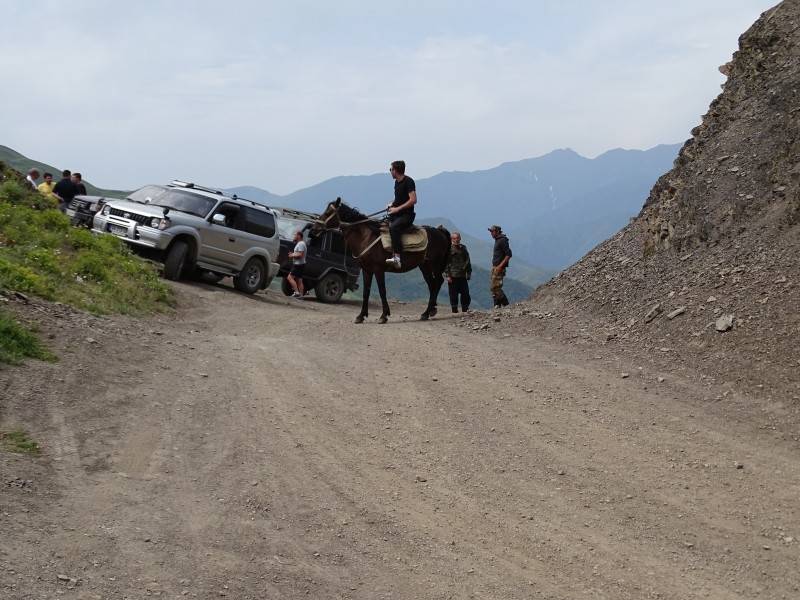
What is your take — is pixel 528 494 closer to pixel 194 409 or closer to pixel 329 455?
pixel 329 455

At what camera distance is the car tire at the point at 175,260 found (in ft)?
66.1

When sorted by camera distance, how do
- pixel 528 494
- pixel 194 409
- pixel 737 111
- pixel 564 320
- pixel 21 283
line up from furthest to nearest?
pixel 737 111, pixel 564 320, pixel 21 283, pixel 194 409, pixel 528 494

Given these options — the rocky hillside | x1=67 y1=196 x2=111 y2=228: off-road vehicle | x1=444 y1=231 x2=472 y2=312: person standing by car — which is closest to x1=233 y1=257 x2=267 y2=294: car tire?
x1=67 y1=196 x2=111 y2=228: off-road vehicle

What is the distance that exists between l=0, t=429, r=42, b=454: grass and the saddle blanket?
944 cm

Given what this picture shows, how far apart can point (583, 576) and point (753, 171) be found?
1119 centimetres

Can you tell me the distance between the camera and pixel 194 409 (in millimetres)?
8914

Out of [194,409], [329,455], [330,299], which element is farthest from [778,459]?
[330,299]

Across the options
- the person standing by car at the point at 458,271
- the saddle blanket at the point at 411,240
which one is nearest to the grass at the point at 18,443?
the saddle blanket at the point at 411,240

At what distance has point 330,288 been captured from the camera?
85.9ft

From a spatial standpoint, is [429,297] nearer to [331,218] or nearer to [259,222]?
[331,218]

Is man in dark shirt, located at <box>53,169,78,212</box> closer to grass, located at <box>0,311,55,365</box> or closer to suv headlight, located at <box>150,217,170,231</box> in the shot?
suv headlight, located at <box>150,217,170,231</box>

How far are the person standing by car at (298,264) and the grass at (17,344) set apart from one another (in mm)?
Result: 14526

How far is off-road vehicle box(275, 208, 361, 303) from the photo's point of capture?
25484 mm

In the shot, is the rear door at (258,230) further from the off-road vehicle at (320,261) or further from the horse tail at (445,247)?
the horse tail at (445,247)
